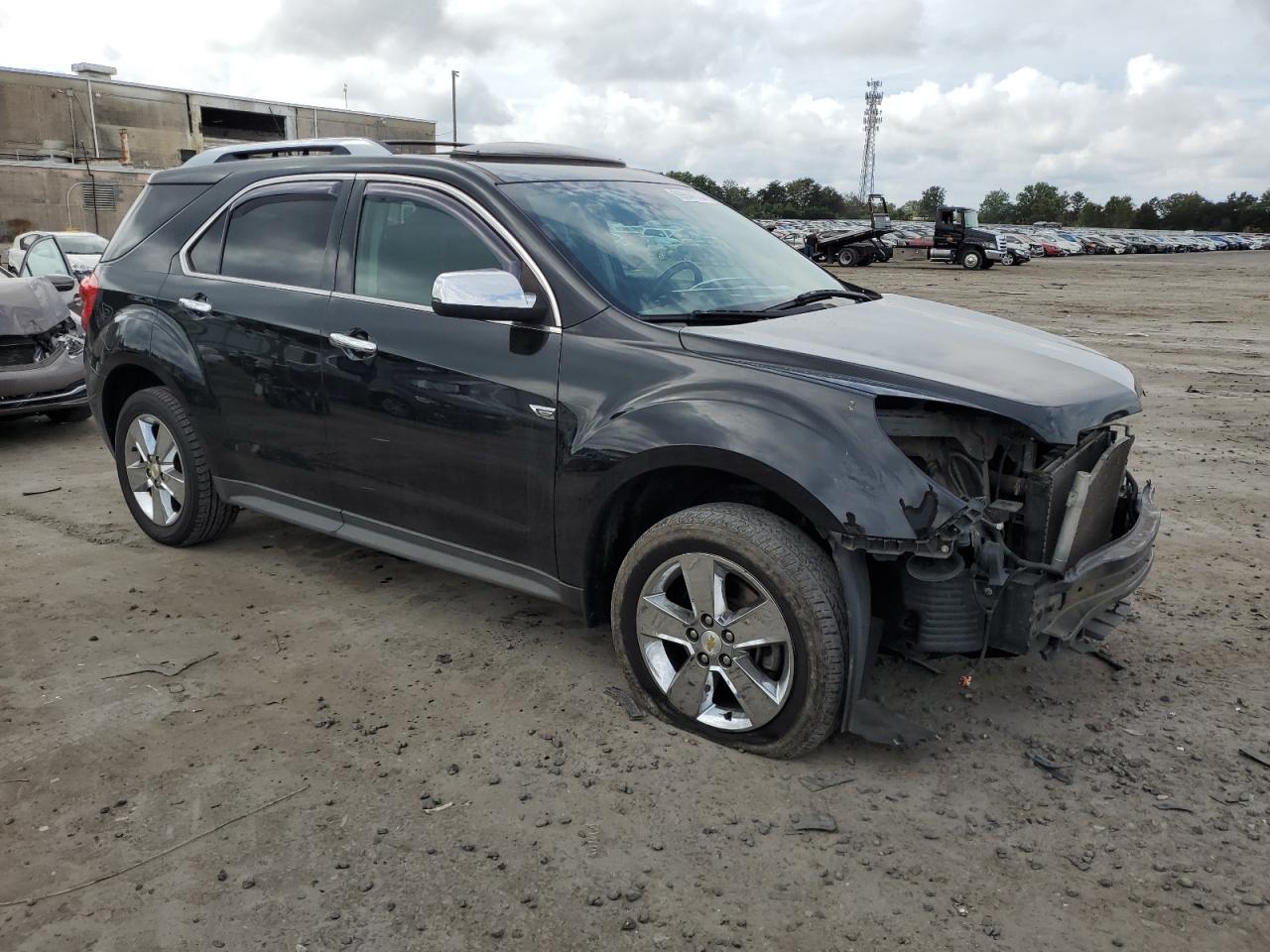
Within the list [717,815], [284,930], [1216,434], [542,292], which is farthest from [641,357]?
[1216,434]

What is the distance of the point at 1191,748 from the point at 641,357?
2.20 metres

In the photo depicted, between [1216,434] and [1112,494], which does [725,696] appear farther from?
[1216,434]

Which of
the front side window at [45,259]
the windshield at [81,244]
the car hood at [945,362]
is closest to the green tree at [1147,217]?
the windshield at [81,244]

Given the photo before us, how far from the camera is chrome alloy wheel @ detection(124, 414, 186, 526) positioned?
507 centimetres

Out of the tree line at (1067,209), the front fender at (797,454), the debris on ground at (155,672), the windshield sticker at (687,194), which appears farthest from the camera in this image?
the tree line at (1067,209)

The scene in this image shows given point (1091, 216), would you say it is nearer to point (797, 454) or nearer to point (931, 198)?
point (931, 198)

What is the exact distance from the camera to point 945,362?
328cm

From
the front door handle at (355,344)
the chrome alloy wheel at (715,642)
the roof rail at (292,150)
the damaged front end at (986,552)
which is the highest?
the roof rail at (292,150)

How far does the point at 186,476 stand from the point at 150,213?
1.34 meters

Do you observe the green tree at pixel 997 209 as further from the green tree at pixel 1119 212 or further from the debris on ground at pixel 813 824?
the debris on ground at pixel 813 824

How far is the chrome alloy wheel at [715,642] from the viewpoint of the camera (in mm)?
3172

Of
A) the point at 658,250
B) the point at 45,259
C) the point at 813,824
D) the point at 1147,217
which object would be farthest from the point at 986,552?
the point at 1147,217

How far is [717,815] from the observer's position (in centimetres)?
299

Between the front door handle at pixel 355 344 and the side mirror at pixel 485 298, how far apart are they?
1.73 ft
